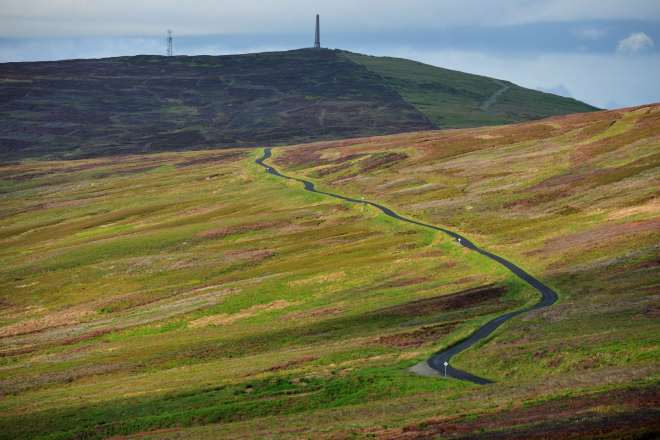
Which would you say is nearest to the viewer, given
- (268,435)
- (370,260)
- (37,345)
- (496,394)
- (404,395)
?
(268,435)

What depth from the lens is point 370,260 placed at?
8625 cm

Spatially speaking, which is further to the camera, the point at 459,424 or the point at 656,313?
the point at 656,313

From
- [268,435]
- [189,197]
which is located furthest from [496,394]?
[189,197]

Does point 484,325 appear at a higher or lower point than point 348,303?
higher

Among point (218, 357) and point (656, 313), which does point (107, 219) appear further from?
point (656, 313)

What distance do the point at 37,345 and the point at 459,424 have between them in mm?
53109

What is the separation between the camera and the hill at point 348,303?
38.3 meters

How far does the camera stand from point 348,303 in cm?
6956

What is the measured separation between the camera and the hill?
38344 mm

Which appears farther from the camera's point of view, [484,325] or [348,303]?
[348,303]

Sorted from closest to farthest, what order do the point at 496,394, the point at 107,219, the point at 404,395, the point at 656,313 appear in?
the point at 496,394 < the point at 404,395 < the point at 656,313 < the point at 107,219

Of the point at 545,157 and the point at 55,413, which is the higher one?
the point at 545,157

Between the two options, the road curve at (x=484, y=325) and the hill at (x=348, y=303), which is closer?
the hill at (x=348, y=303)

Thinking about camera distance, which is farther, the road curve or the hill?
the road curve
